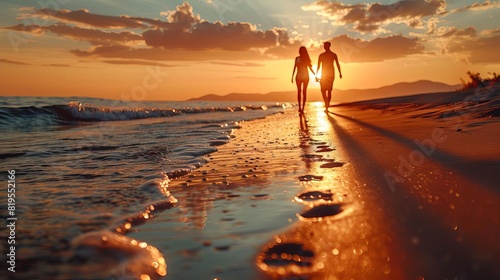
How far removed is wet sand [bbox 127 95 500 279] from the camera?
163 centimetres

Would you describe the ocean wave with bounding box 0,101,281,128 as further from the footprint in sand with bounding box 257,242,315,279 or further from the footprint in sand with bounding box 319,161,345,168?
the footprint in sand with bounding box 257,242,315,279

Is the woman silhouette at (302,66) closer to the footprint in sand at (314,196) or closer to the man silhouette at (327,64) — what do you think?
the man silhouette at (327,64)

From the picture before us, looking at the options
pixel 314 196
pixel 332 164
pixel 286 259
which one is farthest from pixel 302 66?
pixel 286 259

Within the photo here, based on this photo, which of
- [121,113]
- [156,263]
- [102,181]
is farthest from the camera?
[121,113]

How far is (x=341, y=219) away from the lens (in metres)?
2.27

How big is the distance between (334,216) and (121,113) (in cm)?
1973

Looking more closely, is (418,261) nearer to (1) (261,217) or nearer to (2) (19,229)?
(1) (261,217)

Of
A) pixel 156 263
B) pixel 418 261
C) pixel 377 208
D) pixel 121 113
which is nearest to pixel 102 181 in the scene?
pixel 156 263

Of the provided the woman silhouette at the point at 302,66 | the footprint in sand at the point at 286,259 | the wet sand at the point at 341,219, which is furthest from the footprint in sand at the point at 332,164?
the woman silhouette at the point at 302,66

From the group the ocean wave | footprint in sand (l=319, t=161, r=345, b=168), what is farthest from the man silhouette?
footprint in sand (l=319, t=161, r=345, b=168)

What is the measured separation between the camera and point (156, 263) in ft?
5.81

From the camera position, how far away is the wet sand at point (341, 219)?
5.33 feet

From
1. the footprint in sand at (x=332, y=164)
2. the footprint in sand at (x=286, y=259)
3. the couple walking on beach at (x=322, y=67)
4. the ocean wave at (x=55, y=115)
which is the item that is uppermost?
the couple walking on beach at (x=322, y=67)

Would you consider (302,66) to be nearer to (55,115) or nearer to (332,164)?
(55,115)
